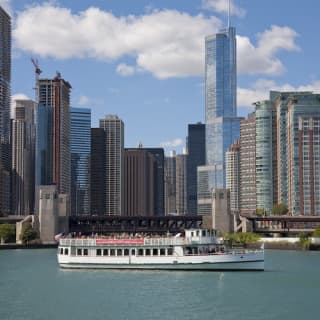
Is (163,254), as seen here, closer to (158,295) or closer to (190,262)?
(190,262)

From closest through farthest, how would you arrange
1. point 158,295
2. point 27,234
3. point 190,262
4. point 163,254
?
point 158,295 → point 190,262 → point 163,254 → point 27,234

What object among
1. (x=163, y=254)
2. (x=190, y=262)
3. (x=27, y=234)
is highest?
(x=163, y=254)

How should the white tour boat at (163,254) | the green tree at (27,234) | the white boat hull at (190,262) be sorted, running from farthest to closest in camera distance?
the green tree at (27,234) < the white tour boat at (163,254) < the white boat hull at (190,262)

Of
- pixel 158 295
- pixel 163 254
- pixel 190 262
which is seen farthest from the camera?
pixel 163 254

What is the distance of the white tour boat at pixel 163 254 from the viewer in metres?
89.6

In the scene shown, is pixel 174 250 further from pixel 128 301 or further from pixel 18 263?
pixel 18 263

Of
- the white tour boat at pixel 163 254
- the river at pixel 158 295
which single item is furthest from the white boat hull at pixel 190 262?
the river at pixel 158 295

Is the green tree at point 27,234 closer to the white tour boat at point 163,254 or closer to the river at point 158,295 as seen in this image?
the river at point 158,295

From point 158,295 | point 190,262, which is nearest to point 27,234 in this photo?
point 190,262

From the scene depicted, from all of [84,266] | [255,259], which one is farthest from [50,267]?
[255,259]

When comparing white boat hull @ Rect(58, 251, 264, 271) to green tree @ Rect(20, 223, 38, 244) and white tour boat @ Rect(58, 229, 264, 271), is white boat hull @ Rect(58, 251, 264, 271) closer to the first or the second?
white tour boat @ Rect(58, 229, 264, 271)

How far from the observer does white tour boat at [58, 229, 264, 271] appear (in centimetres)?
8962

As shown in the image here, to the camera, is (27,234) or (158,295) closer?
(158,295)

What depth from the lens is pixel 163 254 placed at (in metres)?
91.9
